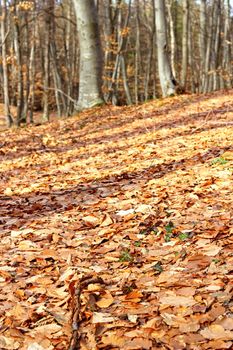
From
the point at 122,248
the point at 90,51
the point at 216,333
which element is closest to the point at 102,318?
the point at 216,333

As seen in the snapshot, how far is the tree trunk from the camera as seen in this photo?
42.0ft

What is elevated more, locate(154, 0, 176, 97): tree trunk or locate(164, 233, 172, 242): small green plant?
locate(154, 0, 176, 97): tree trunk

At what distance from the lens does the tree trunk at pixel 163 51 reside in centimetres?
1281

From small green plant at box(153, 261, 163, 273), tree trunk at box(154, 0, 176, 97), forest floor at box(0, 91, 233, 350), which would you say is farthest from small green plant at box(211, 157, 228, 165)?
tree trunk at box(154, 0, 176, 97)

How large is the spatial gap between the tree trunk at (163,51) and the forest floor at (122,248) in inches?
232

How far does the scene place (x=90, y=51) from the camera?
504 inches

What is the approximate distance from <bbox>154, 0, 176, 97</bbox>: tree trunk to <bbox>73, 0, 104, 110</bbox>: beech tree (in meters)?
→ 1.72

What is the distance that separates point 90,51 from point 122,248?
10019 millimetres

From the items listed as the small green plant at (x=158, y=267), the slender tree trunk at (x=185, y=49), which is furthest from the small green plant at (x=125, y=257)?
the slender tree trunk at (x=185, y=49)

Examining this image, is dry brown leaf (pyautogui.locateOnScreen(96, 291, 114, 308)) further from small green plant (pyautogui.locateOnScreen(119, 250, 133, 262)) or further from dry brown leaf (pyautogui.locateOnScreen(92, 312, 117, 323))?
small green plant (pyautogui.locateOnScreen(119, 250, 133, 262))

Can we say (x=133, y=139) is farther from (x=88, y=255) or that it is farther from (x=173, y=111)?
(x=88, y=255)

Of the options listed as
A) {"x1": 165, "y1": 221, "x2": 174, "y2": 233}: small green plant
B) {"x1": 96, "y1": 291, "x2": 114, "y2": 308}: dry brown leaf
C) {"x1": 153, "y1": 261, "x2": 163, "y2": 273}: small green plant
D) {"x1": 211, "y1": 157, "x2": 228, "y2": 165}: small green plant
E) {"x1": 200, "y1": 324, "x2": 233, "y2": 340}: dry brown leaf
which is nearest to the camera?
{"x1": 200, "y1": 324, "x2": 233, "y2": 340}: dry brown leaf

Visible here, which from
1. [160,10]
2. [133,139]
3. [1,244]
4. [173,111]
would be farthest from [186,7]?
[1,244]

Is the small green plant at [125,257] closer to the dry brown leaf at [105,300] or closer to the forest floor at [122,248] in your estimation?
the forest floor at [122,248]
